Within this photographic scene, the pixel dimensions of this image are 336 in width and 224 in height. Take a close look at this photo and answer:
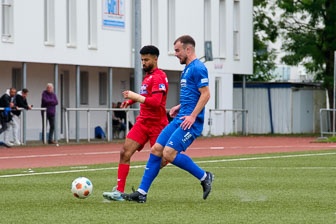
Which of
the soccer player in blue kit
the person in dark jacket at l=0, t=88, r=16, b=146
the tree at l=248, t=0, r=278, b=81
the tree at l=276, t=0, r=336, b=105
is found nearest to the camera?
the soccer player in blue kit

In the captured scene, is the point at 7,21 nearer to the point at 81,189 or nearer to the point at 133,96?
the point at 81,189

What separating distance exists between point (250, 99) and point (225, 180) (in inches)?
1307

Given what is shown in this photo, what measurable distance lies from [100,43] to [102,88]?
384 centimetres

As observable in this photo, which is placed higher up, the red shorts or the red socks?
the red shorts

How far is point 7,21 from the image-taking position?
3234 cm

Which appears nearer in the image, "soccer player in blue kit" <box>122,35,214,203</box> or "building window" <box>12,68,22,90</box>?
"soccer player in blue kit" <box>122,35,214,203</box>

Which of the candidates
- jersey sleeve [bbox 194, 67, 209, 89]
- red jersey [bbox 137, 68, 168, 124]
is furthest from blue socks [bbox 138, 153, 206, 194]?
jersey sleeve [bbox 194, 67, 209, 89]

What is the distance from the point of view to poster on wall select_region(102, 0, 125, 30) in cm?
3703

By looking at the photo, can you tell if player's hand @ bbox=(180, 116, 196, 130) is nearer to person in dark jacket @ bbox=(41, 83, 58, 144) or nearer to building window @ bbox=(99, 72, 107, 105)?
person in dark jacket @ bbox=(41, 83, 58, 144)

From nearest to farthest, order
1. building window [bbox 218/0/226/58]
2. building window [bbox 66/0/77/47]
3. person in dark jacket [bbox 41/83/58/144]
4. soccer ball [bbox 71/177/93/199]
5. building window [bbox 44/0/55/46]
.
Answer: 1. soccer ball [bbox 71/177/93/199]
2. person in dark jacket [bbox 41/83/58/144]
3. building window [bbox 44/0/55/46]
4. building window [bbox 66/0/77/47]
5. building window [bbox 218/0/226/58]

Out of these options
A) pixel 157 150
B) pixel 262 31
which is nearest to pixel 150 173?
pixel 157 150

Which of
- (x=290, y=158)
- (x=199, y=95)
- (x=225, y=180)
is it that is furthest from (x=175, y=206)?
(x=290, y=158)

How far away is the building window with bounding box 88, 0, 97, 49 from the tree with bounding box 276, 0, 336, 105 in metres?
11.8

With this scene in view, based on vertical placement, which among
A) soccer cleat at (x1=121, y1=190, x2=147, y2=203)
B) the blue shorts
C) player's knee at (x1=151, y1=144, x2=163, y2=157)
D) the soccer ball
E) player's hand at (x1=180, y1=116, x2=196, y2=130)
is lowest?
soccer cleat at (x1=121, y1=190, x2=147, y2=203)
